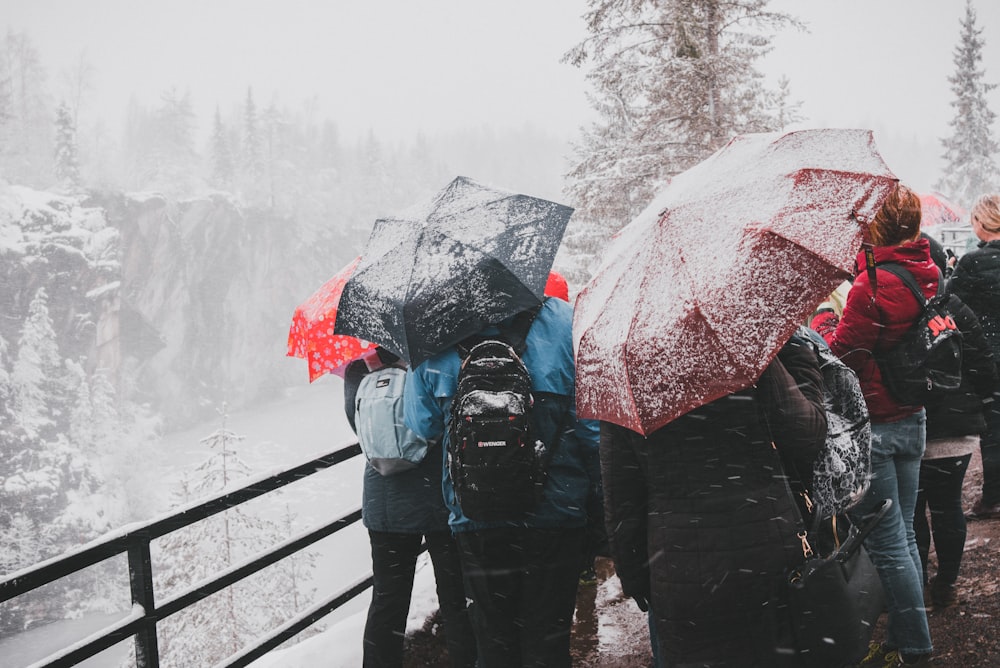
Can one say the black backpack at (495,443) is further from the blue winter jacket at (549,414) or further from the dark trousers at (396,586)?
the dark trousers at (396,586)

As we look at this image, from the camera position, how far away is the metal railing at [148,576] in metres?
2.41

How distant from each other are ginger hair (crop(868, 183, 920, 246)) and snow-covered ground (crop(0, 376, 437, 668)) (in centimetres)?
317

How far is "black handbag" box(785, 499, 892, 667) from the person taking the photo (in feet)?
5.77

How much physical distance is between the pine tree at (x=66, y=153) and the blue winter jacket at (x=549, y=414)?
61814 mm

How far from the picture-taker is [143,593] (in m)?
2.76

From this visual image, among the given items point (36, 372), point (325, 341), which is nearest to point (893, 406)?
point (325, 341)

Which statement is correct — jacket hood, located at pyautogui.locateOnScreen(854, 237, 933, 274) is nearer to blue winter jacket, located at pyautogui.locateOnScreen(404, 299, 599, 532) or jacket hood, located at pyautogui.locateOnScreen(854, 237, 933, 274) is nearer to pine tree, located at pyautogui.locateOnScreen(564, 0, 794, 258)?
blue winter jacket, located at pyautogui.locateOnScreen(404, 299, 599, 532)

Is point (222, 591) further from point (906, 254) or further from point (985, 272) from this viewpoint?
point (906, 254)

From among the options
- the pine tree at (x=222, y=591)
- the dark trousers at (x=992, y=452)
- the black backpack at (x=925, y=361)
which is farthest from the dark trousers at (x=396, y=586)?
the pine tree at (x=222, y=591)

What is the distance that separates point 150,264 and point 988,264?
65520mm

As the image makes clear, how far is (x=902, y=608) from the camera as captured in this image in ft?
8.95

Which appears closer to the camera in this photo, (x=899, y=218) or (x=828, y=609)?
(x=828, y=609)

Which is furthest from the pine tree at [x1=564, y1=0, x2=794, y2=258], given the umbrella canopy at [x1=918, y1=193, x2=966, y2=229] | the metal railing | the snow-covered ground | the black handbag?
the black handbag

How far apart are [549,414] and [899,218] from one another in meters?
1.61
